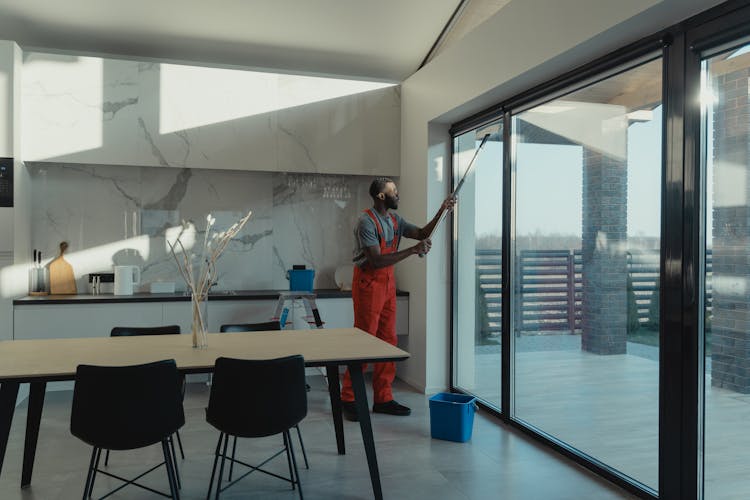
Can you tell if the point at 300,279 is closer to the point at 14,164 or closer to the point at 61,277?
the point at 61,277

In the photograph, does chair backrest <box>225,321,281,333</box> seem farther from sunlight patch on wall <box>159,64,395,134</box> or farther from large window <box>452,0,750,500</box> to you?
sunlight patch on wall <box>159,64,395,134</box>

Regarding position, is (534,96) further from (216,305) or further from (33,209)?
(33,209)

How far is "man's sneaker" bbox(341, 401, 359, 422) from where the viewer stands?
464 centimetres

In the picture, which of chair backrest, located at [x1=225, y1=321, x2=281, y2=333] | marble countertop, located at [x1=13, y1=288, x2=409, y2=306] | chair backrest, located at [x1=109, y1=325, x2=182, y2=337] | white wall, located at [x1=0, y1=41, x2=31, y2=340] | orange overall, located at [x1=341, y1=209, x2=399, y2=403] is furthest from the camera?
marble countertop, located at [x1=13, y1=288, x2=409, y2=306]

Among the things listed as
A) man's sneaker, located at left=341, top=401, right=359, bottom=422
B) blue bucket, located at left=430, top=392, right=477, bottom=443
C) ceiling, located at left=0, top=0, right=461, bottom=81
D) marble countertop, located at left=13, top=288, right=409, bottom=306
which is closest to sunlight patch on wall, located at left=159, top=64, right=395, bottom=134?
ceiling, located at left=0, top=0, right=461, bottom=81

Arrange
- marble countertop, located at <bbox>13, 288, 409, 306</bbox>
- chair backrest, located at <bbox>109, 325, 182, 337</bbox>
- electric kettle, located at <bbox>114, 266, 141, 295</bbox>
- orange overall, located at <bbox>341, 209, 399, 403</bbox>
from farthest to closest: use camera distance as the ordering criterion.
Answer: electric kettle, located at <bbox>114, 266, 141, 295</bbox>, marble countertop, located at <bbox>13, 288, 409, 306</bbox>, orange overall, located at <bbox>341, 209, 399, 403</bbox>, chair backrest, located at <bbox>109, 325, 182, 337</bbox>

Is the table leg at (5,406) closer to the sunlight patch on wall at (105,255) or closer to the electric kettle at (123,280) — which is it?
the electric kettle at (123,280)

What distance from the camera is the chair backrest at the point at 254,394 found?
2.87m

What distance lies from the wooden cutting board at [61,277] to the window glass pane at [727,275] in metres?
4.98

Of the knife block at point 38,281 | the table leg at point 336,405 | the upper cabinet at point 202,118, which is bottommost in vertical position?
the table leg at point 336,405

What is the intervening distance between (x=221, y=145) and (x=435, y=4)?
2176mm

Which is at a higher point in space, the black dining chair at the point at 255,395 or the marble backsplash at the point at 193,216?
the marble backsplash at the point at 193,216

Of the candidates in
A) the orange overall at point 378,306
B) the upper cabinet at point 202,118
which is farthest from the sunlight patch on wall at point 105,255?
the orange overall at point 378,306

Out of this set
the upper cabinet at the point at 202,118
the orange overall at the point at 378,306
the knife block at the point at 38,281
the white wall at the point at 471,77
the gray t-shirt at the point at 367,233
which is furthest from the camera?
the knife block at the point at 38,281
